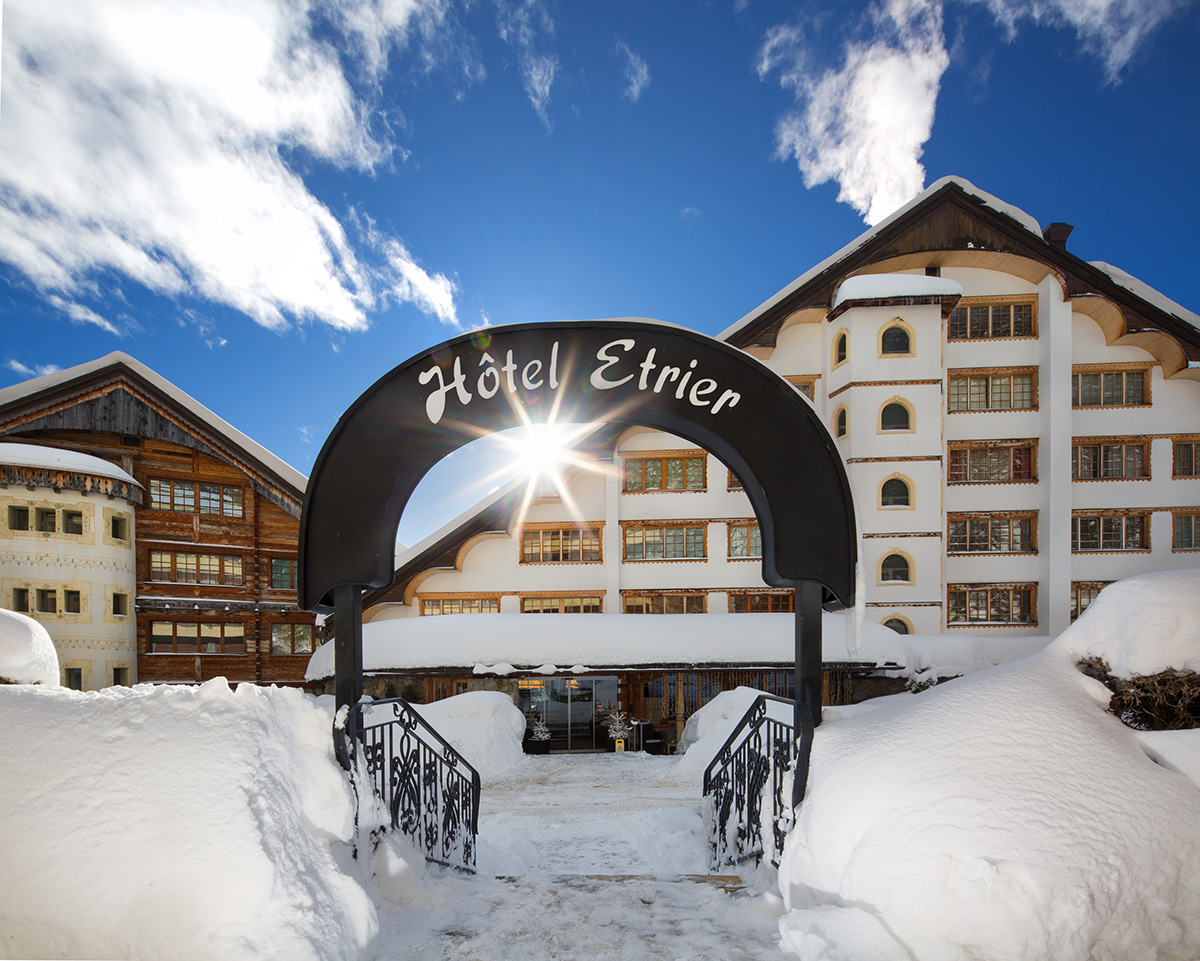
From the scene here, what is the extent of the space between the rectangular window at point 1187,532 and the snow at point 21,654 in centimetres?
2787

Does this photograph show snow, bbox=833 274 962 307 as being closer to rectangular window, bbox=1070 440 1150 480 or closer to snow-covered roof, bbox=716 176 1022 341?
snow-covered roof, bbox=716 176 1022 341

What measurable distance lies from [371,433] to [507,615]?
41.9ft

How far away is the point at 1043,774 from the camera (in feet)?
11.8

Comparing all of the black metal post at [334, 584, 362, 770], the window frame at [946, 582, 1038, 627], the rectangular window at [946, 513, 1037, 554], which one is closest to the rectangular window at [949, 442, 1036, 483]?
the rectangular window at [946, 513, 1037, 554]

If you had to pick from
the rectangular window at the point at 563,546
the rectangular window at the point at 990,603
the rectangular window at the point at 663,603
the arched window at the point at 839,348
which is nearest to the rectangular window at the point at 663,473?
the rectangular window at the point at 563,546

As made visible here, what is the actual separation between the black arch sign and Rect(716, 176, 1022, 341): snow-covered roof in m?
13.8

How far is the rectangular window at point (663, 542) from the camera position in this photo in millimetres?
18828

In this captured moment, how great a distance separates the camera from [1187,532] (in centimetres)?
1823

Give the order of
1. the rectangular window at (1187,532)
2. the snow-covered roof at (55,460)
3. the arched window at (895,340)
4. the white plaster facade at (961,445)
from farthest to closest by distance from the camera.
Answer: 1. the rectangular window at (1187,532)
2. the arched window at (895,340)
3. the white plaster facade at (961,445)
4. the snow-covered roof at (55,460)

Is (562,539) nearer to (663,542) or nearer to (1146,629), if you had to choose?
(663,542)

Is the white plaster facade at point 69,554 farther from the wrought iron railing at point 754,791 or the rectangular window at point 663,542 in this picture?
the wrought iron railing at point 754,791

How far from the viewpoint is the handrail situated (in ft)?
16.3

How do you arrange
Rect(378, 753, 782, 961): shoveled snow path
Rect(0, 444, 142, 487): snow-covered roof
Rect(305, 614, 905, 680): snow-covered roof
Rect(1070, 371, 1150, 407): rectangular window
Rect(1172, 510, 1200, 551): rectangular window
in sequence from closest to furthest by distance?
1. Rect(378, 753, 782, 961): shoveled snow path
2. Rect(305, 614, 905, 680): snow-covered roof
3. Rect(0, 444, 142, 487): snow-covered roof
4. Rect(1172, 510, 1200, 551): rectangular window
5. Rect(1070, 371, 1150, 407): rectangular window

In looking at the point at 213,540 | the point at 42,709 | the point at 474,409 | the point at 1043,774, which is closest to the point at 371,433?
the point at 474,409
